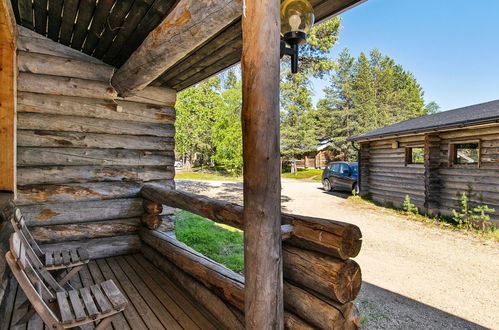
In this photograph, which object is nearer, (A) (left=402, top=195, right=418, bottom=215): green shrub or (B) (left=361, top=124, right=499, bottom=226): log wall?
(B) (left=361, top=124, right=499, bottom=226): log wall

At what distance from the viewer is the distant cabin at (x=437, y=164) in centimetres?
766

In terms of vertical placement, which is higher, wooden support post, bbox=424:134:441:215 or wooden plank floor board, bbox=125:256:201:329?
wooden support post, bbox=424:134:441:215

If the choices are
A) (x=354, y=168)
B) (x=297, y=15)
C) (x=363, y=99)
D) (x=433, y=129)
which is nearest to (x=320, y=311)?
(x=297, y=15)

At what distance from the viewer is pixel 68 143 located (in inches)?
144

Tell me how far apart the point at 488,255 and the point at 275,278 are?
658cm

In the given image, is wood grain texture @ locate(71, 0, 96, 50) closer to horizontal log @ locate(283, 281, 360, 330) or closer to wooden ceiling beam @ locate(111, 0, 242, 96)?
wooden ceiling beam @ locate(111, 0, 242, 96)

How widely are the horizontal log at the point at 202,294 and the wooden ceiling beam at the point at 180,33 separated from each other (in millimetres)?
2086

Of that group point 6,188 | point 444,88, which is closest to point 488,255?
point 6,188

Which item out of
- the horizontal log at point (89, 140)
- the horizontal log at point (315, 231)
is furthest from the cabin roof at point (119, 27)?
the horizontal log at point (315, 231)

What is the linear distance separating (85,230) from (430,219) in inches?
375

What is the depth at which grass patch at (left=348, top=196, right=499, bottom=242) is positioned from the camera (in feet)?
22.9

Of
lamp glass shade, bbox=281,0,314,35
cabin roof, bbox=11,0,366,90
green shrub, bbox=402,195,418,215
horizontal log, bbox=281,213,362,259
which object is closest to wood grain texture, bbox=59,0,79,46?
cabin roof, bbox=11,0,366,90

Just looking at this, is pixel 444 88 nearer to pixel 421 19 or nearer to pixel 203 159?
pixel 421 19

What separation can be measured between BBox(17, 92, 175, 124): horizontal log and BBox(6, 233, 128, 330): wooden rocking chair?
7.12 ft
